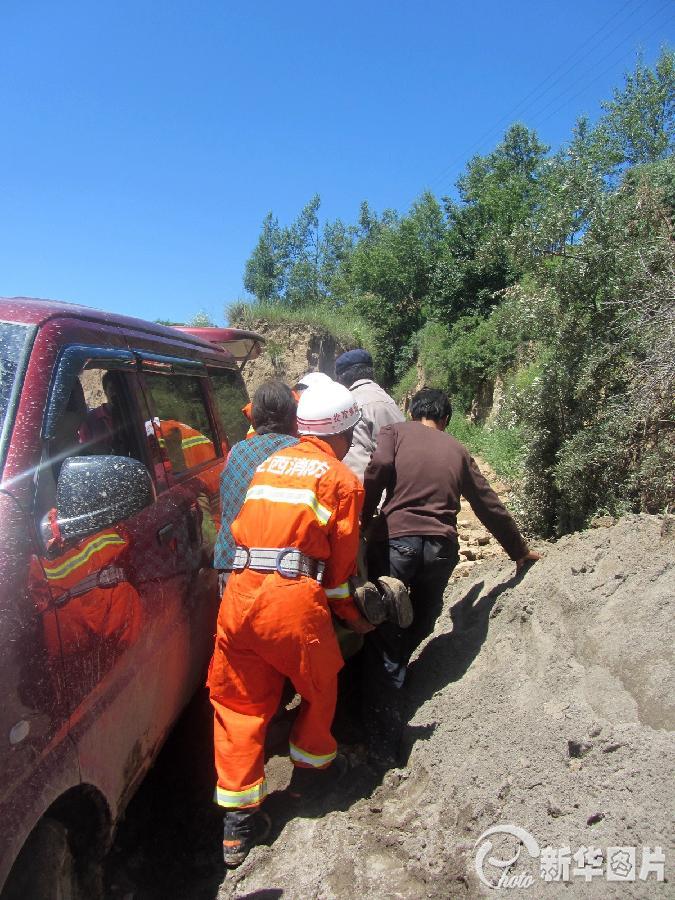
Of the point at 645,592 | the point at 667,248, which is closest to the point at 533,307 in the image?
the point at 667,248

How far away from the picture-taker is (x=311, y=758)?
295cm

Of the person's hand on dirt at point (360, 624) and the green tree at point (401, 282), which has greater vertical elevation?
the green tree at point (401, 282)

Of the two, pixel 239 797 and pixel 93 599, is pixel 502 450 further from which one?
pixel 93 599

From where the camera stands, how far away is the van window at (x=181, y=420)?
10.1 ft

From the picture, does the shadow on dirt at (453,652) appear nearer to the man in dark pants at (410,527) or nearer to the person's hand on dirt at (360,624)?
the man in dark pants at (410,527)

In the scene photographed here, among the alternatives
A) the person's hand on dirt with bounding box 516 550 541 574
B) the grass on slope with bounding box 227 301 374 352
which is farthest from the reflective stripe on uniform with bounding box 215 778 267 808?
the grass on slope with bounding box 227 301 374 352

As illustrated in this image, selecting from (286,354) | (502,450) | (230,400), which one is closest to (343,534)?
(230,400)

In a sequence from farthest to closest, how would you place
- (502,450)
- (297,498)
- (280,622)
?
(502,450)
(297,498)
(280,622)

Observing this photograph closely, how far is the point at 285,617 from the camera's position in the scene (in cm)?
264

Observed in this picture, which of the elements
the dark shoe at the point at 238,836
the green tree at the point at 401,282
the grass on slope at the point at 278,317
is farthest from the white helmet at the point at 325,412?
the green tree at the point at 401,282

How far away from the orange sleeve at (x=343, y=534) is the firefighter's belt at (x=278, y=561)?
0.18 meters

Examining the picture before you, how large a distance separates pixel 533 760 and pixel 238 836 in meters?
1.23

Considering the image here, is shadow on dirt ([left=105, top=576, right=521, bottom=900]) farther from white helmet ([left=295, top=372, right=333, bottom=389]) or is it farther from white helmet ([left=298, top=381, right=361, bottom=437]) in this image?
white helmet ([left=295, top=372, right=333, bottom=389])

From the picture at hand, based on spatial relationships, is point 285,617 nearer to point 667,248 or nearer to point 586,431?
point 586,431
